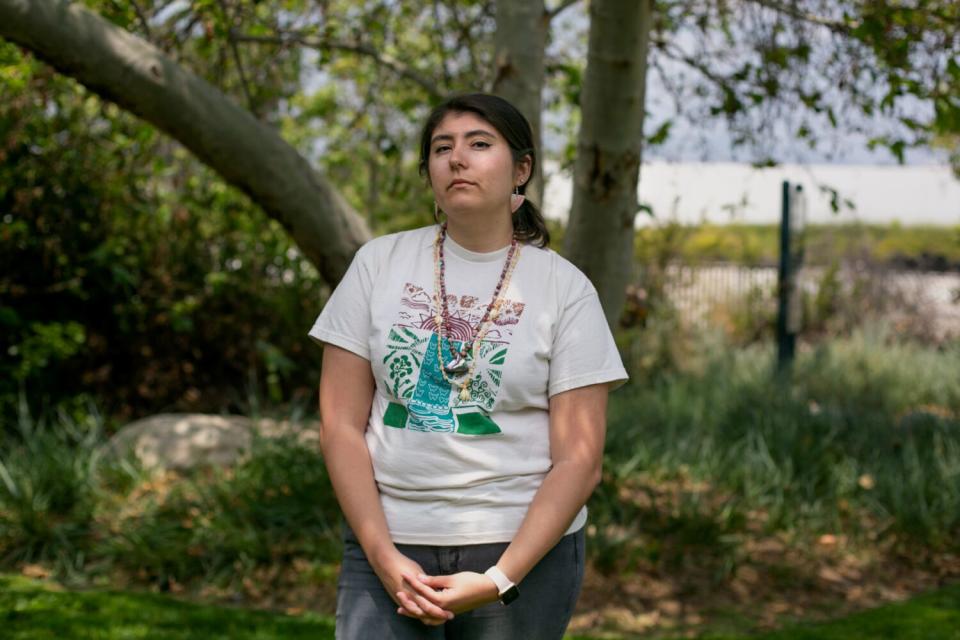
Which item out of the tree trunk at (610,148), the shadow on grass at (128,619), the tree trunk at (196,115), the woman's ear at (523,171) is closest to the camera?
the woman's ear at (523,171)

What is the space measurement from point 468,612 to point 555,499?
30 centimetres

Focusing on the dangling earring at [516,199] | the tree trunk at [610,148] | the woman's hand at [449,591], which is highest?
the tree trunk at [610,148]

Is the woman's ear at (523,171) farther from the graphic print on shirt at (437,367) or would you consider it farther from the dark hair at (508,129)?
the graphic print on shirt at (437,367)

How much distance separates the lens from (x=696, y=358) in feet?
30.9

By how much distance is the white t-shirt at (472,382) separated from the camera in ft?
6.91

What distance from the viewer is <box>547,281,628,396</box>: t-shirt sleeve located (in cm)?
216

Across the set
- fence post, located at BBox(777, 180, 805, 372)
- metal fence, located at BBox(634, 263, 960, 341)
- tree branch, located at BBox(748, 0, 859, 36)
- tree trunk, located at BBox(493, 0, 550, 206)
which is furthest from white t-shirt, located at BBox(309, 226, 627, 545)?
metal fence, located at BBox(634, 263, 960, 341)

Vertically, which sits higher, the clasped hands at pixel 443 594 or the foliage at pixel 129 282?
the foliage at pixel 129 282

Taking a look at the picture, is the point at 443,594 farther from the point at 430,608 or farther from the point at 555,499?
the point at 555,499

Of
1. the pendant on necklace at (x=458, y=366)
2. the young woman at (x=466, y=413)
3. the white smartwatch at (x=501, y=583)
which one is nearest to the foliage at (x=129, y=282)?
the young woman at (x=466, y=413)

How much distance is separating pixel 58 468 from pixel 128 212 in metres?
2.42

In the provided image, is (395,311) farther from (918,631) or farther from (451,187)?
(918,631)

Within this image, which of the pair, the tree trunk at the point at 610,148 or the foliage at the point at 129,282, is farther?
the foliage at the point at 129,282

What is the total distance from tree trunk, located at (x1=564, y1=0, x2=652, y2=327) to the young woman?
164 centimetres
